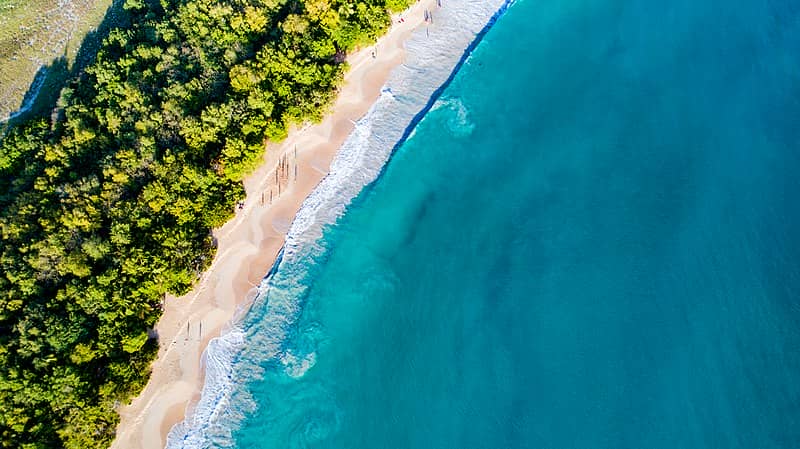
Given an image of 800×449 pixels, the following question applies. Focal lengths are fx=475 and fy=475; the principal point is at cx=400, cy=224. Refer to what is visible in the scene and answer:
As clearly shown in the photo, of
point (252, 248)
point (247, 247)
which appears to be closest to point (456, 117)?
point (252, 248)

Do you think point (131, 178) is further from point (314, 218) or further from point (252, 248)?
point (314, 218)

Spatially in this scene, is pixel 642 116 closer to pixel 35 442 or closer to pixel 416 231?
pixel 416 231

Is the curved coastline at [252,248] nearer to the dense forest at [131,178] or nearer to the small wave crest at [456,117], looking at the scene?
the small wave crest at [456,117]

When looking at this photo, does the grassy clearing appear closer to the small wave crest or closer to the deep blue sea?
the deep blue sea

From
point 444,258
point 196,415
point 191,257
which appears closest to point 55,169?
point 191,257

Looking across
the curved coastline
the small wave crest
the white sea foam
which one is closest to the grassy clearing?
the curved coastline
